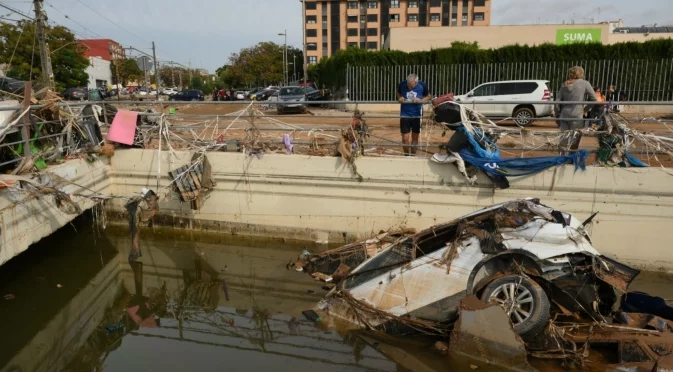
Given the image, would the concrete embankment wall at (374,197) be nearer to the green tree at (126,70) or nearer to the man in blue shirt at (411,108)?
the man in blue shirt at (411,108)

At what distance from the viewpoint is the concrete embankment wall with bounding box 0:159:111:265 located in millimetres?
6477

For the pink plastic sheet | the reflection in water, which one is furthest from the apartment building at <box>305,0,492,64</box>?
the reflection in water

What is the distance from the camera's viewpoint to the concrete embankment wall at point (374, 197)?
24.3 feet

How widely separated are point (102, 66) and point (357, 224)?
7266cm

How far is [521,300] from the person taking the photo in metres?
5.16

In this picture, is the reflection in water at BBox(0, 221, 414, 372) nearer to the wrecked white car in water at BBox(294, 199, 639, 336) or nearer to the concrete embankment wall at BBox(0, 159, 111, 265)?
the wrecked white car in water at BBox(294, 199, 639, 336)

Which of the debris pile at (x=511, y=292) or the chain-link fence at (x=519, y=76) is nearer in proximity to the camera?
the debris pile at (x=511, y=292)

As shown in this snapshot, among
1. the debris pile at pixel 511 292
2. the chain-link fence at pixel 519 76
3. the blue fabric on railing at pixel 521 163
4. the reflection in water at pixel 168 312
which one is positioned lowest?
the reflection in water at pixel 168 312

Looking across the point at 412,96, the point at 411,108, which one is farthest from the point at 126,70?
the point at 411,108

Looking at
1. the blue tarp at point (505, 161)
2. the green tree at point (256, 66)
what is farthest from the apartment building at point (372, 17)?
the blue tarp at point (505, 161)

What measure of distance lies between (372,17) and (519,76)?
70.4 metres

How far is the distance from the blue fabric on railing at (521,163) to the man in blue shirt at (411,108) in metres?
1.34

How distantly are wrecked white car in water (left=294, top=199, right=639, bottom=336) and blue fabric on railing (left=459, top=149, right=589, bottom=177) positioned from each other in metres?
1.79

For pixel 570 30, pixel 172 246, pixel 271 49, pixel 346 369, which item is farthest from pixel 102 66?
pixel 346 369
